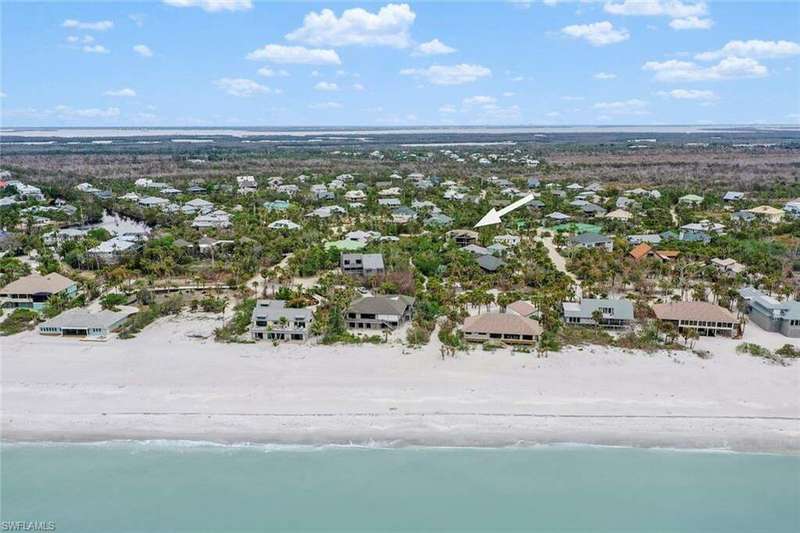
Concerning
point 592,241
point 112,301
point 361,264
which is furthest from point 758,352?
point 112,301

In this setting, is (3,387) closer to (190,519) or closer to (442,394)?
(190,519)

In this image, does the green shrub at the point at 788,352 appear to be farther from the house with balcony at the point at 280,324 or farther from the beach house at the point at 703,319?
the house with balcony at the point at 280,324

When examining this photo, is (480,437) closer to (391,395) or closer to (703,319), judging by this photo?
(391,395)

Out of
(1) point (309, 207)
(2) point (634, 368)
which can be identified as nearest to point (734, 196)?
(1) point (309, 207)

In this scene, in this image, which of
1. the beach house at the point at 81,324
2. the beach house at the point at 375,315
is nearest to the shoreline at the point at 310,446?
the beach house at the point at 81,324
